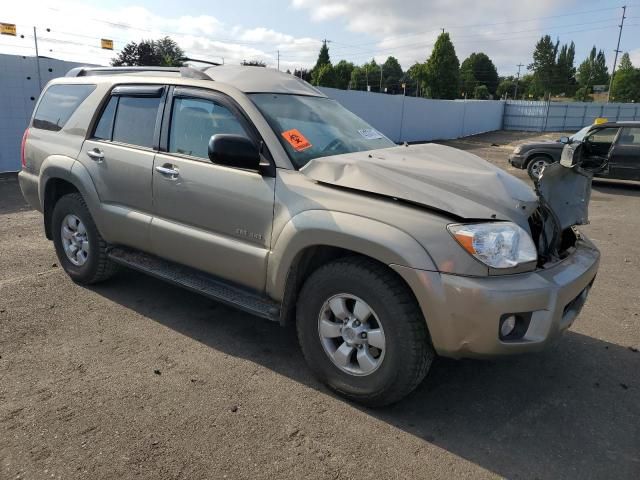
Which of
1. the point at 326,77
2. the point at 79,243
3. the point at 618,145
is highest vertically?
the point at 326,77

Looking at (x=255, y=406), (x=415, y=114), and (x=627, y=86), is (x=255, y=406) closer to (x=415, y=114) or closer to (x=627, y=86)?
(x=415, y=114)

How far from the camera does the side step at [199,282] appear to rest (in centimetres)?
328

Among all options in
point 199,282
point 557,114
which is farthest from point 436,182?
point 557,114

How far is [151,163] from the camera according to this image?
3855 mm

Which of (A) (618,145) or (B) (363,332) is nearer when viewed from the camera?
(B) (363,332)

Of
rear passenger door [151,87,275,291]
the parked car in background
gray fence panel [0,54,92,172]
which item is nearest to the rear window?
rear passenger door [151,87,275,291]

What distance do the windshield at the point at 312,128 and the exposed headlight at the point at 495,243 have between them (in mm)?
1145

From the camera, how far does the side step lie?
328cm

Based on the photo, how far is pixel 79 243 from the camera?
4676mm

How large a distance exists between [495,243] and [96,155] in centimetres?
330

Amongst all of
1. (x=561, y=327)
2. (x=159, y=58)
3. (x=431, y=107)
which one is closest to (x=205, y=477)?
(x=561, y=327)

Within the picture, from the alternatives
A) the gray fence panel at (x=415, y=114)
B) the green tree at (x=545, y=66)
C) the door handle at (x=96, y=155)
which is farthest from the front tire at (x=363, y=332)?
the green tree at (x=545, y=66)

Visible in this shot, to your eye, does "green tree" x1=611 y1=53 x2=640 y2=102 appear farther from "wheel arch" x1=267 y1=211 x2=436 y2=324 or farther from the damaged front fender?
"wheel arch" x1=267 y1=211 x2=436 y2=324

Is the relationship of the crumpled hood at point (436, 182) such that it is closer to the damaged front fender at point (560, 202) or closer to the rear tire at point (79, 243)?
the damaged front fender at point (560, 202)
